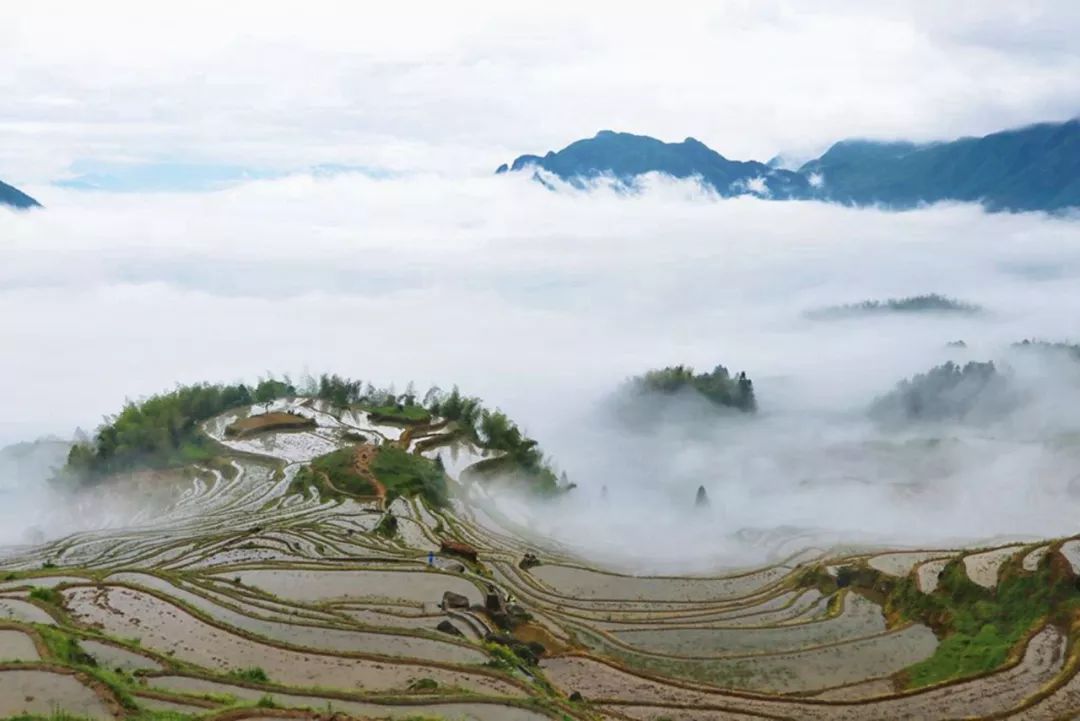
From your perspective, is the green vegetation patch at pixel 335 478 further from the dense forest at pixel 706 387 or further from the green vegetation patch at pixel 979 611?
the dense forest at pixel 706 387

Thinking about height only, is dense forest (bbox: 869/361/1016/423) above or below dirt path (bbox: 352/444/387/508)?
below

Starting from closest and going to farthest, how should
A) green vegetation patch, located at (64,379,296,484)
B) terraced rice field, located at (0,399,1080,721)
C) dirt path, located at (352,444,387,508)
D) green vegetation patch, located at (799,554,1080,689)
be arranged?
terraced rice field, located at (0,399,1080,721)
green vegetation patch, located at (799,554,1080,689)
dirt path, located at (352,444,387,508)
green vegetation patch, located at (64,379,296,484)

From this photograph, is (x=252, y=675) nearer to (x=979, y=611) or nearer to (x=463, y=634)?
(x=463, y=634)

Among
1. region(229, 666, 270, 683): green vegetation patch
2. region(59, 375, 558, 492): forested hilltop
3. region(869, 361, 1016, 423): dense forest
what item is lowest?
region(869, 361, 1016, 423): dense forest

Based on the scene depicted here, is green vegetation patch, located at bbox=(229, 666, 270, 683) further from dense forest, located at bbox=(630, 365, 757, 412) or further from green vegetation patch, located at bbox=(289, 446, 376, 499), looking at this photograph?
dense forest, located at bbox=(630, 365, 757, 412)

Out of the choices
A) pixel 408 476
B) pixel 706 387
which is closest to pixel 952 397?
pixel 706 387

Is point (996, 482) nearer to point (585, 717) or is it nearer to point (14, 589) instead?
point (585, 717)

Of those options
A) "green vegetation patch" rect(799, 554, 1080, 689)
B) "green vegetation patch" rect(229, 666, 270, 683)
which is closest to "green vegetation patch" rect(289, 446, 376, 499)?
"green vegetation patch" rect(229, 666, 270, 683)
